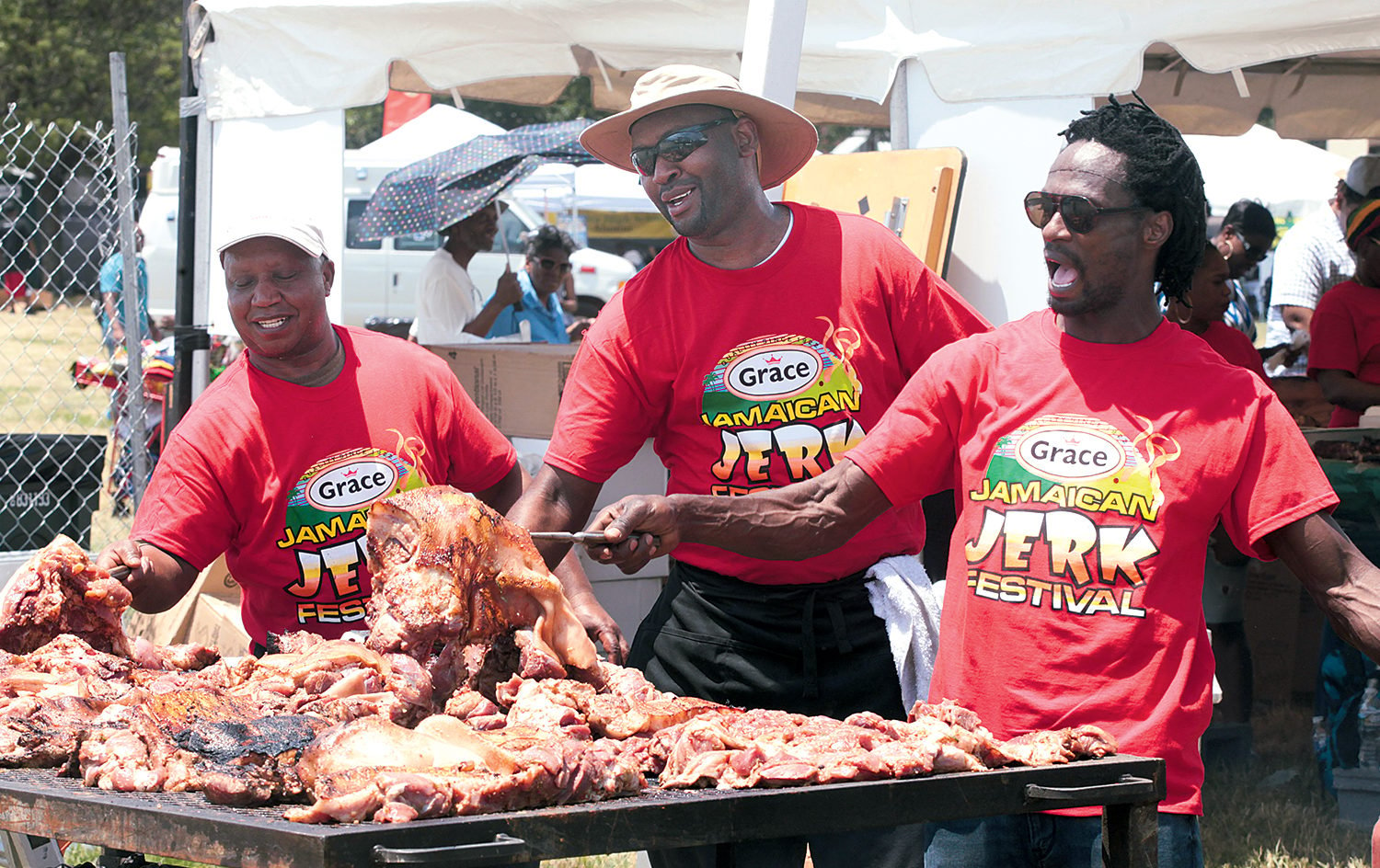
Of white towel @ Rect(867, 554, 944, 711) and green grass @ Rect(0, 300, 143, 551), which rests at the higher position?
white towel @ Rect(867, 554, 944, 711)

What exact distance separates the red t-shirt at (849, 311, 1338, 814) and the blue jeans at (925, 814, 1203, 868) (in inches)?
2.5

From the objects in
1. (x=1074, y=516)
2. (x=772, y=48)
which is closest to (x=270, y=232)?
(x=772, y=48)

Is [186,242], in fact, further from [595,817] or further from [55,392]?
[55,392]

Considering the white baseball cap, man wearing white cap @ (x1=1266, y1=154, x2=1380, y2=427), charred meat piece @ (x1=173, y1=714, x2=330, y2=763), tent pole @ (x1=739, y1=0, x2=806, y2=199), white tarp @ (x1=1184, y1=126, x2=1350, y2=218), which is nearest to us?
charred meat piece @ (x1=173, y1=714, x2=330, y2=763)

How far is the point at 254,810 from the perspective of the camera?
2.16 metres

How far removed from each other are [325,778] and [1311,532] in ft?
5.90

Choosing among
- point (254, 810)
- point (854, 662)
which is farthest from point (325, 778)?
point (854, 662)

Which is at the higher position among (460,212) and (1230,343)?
(1230,343)

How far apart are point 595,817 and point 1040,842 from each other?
112 cm

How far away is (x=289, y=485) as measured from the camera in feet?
12.2

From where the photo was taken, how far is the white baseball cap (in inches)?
149

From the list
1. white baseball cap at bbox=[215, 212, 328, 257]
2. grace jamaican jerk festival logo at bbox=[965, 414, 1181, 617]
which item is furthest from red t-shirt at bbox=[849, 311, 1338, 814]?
white baseball cap at bbox=[215, 212, 328, 257]

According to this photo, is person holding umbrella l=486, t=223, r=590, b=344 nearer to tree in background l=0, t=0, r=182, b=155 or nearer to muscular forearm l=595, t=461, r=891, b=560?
muscular forearm l=595, t=461, r=891, b=560

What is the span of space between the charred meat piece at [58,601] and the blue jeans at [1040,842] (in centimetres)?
189
